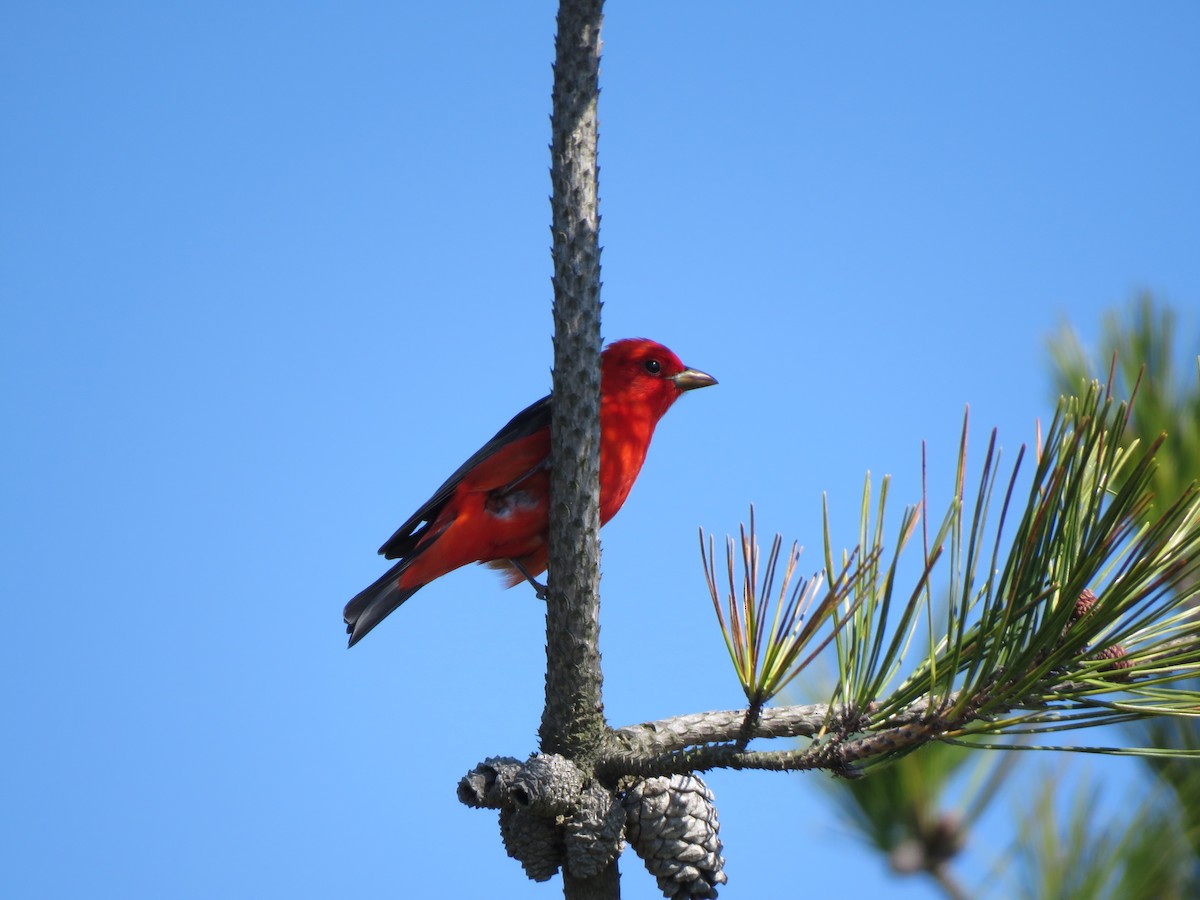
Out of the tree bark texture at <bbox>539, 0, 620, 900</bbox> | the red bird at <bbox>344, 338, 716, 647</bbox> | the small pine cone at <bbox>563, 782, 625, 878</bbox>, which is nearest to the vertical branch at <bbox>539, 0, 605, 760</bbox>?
the tree bark texture at <bbox>539, 0, 620, 900</bbox>

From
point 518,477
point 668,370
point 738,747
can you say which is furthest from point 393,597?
point 738,747

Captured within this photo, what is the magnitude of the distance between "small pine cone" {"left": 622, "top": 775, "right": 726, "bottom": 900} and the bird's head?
202 centimetres

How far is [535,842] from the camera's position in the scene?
7.77 feet

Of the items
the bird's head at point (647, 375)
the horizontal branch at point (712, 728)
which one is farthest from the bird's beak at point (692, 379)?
the horizontal branch at point (712, 728)

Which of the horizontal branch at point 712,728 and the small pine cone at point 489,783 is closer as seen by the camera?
the horizontal branch at point 712,728

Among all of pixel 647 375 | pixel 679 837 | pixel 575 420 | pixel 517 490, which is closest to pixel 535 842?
pixel 679 837

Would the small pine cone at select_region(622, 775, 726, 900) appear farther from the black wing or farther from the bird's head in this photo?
the bird's head

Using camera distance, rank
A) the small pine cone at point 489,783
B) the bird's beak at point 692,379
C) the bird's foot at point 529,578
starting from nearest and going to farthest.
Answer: the small pine cone at point 489,783 → the bird's foot at point 529,578 → the bird's beak at point 692,379

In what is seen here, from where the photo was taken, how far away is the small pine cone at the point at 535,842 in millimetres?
2367

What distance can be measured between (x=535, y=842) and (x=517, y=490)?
164 cm

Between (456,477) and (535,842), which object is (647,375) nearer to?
(456,477)

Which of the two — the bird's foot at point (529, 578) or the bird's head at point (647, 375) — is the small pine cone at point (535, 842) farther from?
the bird's head at point (647, 375)

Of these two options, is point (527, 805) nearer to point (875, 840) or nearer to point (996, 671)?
point (996, 671)

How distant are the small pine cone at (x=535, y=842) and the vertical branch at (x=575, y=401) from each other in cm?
16
